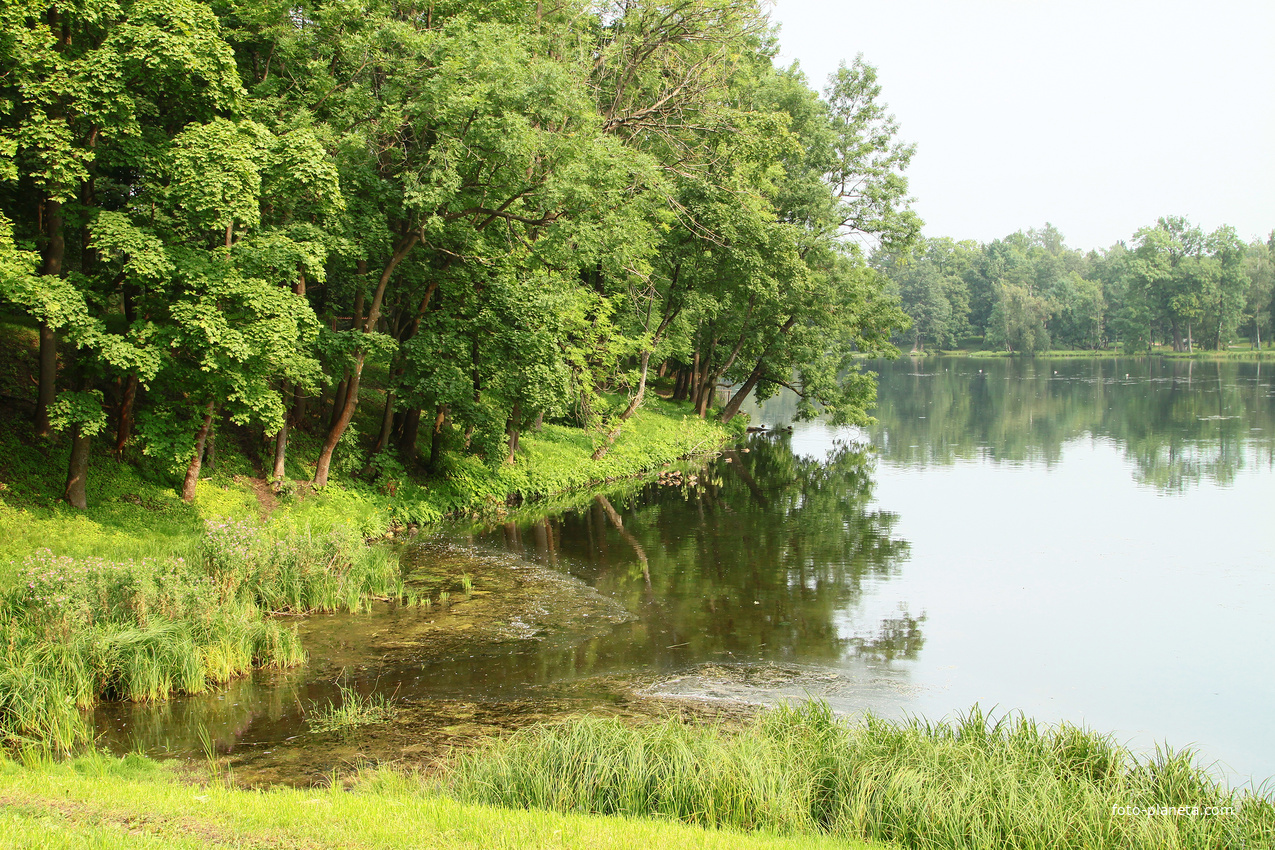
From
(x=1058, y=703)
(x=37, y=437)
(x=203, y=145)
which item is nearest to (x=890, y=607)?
(x=1058, y=703)

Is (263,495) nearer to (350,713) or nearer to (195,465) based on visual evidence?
(195,465)

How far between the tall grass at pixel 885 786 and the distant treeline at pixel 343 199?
1022cm

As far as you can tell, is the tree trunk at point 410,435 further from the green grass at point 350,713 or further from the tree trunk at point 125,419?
the green grass at point 350,713

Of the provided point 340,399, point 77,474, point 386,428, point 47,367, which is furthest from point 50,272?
point 386,428

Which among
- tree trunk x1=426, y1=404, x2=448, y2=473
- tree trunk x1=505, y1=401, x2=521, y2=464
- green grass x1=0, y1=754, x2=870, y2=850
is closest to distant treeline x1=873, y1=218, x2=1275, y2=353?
tree trunk x1=505, y1=401, x2=521, y2=464

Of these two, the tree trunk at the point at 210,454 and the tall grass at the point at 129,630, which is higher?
the tree trunk at the point at 210,454

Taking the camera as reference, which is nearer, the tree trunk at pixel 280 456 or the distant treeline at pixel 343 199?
the distant treeline at pixel 343 199

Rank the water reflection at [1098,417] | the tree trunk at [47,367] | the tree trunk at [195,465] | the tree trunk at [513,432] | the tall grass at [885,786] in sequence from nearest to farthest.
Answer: the tall grass at [885,786] → the tree trunk at [47,367] → the tree trunk at [195,465] → the tree trunk at [513,432] → the water reflection at [1098,417]

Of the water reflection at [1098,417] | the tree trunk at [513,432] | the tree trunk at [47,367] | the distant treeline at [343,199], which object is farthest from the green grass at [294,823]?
the water reflection at [1098,417]

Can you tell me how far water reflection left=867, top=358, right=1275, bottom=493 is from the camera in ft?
109

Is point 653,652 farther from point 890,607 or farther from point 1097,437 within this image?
point 1097,437

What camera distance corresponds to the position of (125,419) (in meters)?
17.6

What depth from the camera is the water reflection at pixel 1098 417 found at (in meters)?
33.4

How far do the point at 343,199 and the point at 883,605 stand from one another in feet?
42.2
